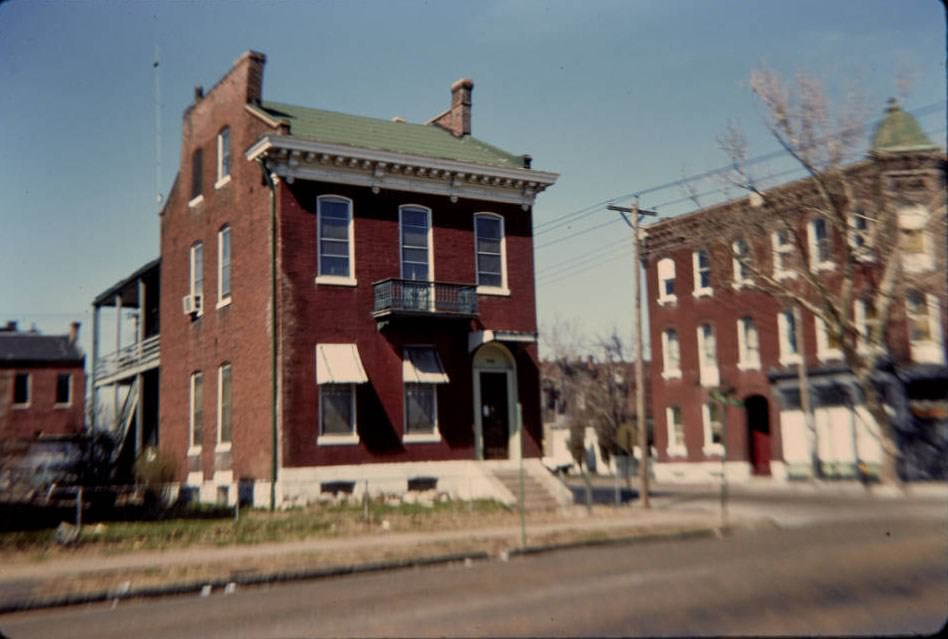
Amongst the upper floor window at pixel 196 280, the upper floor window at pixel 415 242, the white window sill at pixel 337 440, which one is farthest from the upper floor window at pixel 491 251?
the upper floor window at pixel 196 280

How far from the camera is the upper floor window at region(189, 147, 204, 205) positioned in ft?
92.5

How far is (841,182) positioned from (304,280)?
17.0 m

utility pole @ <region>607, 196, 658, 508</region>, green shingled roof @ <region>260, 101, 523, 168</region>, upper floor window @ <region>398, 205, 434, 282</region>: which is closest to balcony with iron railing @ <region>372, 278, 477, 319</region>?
upper floor window @ <region>398, 205, 434, 282</region>

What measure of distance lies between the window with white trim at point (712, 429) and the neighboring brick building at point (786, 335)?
0.5 inches

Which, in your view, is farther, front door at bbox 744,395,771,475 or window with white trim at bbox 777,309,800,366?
window with white trim at bbox 777,309,800,366

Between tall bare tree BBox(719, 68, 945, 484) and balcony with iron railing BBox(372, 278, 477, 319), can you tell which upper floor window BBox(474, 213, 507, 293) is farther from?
tall bare tree BBox(719, 68, 945, 484)

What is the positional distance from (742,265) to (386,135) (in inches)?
797

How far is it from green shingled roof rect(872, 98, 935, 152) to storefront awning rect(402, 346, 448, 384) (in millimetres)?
16718

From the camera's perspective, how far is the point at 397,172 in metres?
24.5

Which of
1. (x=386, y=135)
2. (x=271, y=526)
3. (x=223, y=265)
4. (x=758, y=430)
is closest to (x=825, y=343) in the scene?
(x=758, y=430)

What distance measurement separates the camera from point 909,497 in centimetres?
711

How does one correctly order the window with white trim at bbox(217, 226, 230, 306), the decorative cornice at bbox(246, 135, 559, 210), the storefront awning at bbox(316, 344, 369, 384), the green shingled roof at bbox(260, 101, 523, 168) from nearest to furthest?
the storefront awning at bbox(316, 344, 369, 384), the decorative cornice at bbox(246, 135, 559, 210), the green shingled roof at bbox(260, 101, 523, 168), the window with white trim at bbox(217, 226, 230, 306)

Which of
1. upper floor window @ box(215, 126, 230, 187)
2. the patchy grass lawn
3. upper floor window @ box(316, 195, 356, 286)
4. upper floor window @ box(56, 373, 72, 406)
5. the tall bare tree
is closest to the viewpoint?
the tall bare tree

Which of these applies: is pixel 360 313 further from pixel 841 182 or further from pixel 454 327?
pixel 841 182
